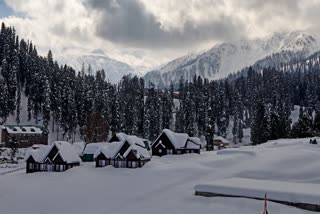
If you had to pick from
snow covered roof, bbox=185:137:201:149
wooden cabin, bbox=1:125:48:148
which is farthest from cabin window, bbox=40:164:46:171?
wooden cabin, bbox=1:125:48:148

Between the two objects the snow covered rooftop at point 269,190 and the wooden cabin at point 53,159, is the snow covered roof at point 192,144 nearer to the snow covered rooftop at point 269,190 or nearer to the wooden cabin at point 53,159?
the wooden cabin at point 53,159

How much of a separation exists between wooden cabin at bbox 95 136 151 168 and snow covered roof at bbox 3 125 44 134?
169ft

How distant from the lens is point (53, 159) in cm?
6506

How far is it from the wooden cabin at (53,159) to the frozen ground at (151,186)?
279 centimetres

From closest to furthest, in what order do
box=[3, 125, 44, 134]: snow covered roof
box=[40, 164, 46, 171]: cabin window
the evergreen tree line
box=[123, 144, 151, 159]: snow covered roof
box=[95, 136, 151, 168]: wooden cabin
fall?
1. box=[123, 144, 151, 159]: snow covered roof
2. box=[95, 136, 151, 168]: wooden cabin
3. box=[40, 164, 46, 171]: cabin window
4. box=[3, 125, 44, 134]: snow covered roof
5. the evergreen tree line

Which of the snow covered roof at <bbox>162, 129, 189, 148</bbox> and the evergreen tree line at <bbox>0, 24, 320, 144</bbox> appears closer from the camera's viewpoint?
the snow covered roof at <bbox>162, 129, 189, 148</bbox>

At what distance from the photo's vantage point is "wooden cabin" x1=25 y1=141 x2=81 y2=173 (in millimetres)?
64562

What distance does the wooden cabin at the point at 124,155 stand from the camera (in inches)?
2474

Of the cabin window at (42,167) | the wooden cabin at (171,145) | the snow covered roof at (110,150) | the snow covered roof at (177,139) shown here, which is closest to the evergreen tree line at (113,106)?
the wooden cabin at (171,145)

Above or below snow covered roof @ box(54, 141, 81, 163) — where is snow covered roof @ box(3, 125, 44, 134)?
above

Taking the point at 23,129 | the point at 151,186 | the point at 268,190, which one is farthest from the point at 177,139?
the point at 23,129

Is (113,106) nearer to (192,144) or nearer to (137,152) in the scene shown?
(192,144)

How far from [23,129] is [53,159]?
49208 mm

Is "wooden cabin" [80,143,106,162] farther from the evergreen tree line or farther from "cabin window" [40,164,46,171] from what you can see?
the evergreen tree line
